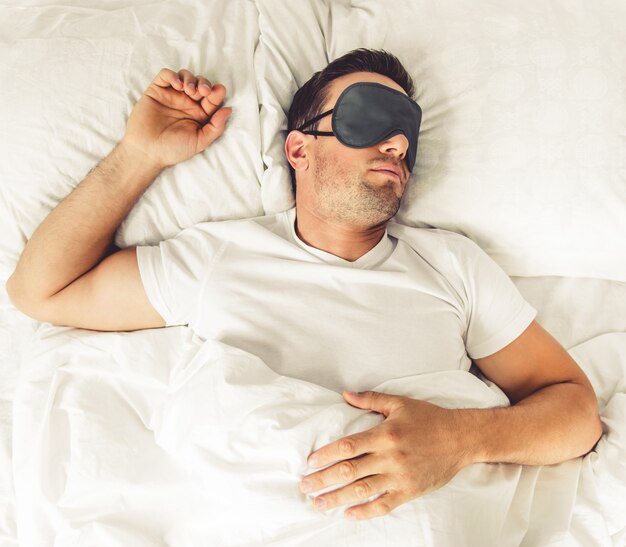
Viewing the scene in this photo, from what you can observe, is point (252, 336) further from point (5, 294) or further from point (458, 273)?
point (5, 294)

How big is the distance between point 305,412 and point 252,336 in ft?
0.78

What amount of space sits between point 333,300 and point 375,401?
0.87 feet

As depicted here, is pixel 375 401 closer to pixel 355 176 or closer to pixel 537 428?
pixel 537 428

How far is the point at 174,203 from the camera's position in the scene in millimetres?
1480

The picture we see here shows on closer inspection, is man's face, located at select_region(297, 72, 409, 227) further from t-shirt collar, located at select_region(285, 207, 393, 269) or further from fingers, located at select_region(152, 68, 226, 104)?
fingers, located at select_region(152, 68, 226, 104)

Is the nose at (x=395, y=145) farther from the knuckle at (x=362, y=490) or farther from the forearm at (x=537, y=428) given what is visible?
the knuckle at (x=362, y=490)

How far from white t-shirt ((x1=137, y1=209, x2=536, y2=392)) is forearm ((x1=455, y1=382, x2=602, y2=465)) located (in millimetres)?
151

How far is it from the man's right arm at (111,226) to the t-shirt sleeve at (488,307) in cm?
69

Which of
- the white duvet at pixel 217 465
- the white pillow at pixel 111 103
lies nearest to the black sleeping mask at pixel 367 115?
the white pillow at pixel 111 103

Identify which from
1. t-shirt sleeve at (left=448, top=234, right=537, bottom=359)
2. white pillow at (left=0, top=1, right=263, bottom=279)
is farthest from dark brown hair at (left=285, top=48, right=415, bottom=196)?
t-shirt sleeve at (left=448, top=234, right=537, bottom=359)

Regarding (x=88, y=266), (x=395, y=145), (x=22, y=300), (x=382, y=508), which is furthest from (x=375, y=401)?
(x=22, y=300)

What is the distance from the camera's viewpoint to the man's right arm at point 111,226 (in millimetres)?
1346

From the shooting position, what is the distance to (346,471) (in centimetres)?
107

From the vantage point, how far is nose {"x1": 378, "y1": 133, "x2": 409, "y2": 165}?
1386 millimetres
